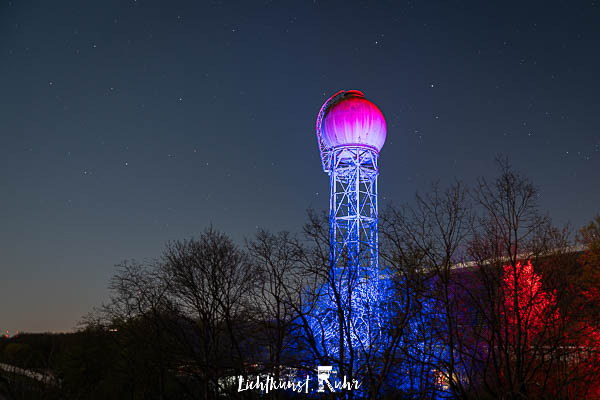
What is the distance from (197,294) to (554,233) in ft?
51.8

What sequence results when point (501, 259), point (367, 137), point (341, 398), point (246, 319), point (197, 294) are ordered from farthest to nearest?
point (367, 137) < point (197, 294) < point (246, 319) < point (341, 398) < point (501, 259)

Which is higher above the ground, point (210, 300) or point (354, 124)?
point (354, 124)

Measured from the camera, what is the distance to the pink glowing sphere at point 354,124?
31.0 metres

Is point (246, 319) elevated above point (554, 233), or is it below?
below

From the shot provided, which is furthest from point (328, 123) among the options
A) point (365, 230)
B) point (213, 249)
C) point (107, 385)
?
point (107, 385)

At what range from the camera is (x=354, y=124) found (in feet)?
102

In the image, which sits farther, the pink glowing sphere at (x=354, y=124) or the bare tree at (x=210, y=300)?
the pink glowing sphere at (x=354, y=124)

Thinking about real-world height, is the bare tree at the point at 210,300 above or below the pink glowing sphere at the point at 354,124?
below

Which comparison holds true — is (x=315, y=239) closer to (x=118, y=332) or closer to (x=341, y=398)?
(x=341, y=398)

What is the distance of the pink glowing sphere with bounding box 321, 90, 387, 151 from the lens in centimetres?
3105

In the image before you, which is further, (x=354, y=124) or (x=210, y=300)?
(x=354, y=124)

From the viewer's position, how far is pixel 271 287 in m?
20.3

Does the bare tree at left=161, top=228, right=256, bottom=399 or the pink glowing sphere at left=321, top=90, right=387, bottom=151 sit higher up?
the pink glowing sphere at left=321, top=90, right=387, bottom=151

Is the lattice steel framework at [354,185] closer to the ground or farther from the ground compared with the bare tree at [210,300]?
farther from the ground
